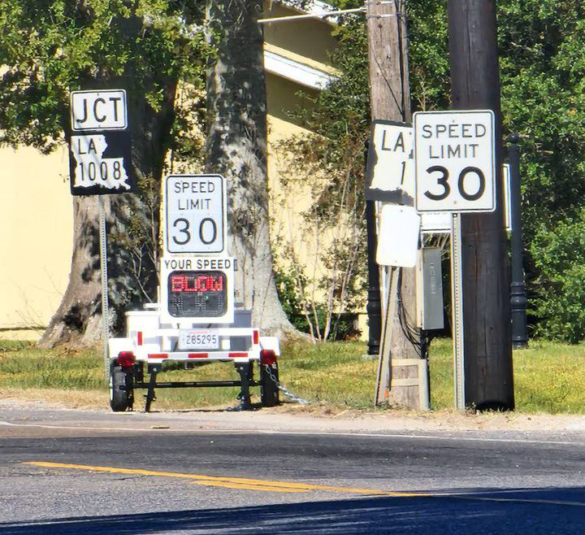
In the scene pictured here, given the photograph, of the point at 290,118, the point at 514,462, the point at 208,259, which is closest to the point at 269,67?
the point at 290,118

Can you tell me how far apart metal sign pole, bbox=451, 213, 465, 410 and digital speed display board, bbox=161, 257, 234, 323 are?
2969 millimetres

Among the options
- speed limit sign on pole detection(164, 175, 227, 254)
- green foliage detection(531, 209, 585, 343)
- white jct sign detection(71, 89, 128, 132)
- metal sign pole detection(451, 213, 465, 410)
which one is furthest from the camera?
green foliage detection(531, 209, 585, 343)

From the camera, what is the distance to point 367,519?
8.24 meters

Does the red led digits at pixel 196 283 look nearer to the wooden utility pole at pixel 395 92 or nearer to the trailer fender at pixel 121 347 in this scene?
the trailer fender at pixel 121 347

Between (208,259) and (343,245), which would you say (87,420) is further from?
(343,245)

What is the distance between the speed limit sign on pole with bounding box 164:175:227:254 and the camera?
18.2 metres

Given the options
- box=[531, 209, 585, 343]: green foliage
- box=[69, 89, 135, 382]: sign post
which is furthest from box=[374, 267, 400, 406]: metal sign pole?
box=[531, 209, 585, 343]: green foliage

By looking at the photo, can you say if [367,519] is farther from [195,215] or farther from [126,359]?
[195,215]

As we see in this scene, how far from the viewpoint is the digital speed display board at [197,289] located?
17203 millimetres

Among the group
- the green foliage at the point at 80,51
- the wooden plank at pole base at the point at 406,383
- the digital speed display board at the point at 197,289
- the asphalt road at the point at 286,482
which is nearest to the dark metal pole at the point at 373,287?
the green foliage at the point at 80,51

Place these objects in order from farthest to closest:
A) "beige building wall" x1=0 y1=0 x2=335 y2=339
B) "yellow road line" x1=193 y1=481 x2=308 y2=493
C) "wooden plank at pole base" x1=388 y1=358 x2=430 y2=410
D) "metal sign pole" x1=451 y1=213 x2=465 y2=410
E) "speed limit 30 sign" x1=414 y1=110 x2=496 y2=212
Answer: "beige building wall" x1=0 y1=0 x2=335 y2=339 → "wooden plank at pole base" x1=388 y1=358 x2=430 y2=410 → "metal sign pole" x1=451 y1=213 x2=465 y2=410 → "speed limit 30 sign" x1=414 y1=110 x2=496 y2=212 → "yellow road line" x1=193 y1=481 x2=308 y2=493

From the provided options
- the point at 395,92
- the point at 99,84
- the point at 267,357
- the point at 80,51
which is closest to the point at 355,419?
the point at 267,357

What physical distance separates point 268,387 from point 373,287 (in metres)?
6.83

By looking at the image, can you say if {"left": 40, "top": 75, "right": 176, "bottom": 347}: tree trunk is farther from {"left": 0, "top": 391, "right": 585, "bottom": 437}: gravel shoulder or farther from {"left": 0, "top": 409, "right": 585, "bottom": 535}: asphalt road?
{"left": 0, "top": 409, "right": 585, "bottom": 535}: asphalt road
